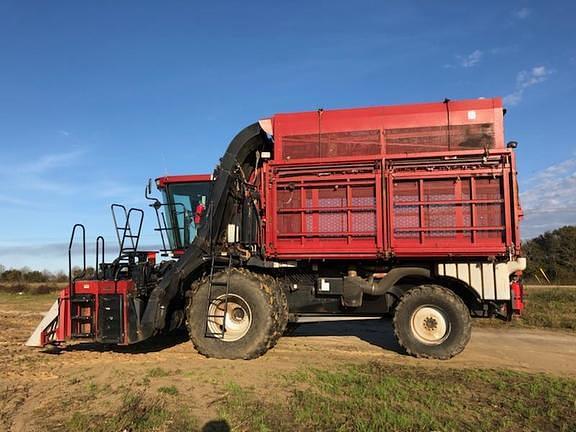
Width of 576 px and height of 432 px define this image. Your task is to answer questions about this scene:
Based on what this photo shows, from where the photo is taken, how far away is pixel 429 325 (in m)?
7.97

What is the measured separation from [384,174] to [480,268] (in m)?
2.09

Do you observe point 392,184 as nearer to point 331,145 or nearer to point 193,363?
point 331,145

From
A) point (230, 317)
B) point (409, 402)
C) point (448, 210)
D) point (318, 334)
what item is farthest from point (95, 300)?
point (448, 210)

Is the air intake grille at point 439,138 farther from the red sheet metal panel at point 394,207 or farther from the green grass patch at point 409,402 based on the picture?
the green grass patch at point 409,402

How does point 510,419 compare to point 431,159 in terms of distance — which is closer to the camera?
point 510,419

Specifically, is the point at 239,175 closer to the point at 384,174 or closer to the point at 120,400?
the point at 384,174

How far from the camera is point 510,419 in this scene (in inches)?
191

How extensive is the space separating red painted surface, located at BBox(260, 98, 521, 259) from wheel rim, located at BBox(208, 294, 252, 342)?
1034 mm

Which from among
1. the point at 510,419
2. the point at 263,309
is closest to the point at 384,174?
the point at 263,309

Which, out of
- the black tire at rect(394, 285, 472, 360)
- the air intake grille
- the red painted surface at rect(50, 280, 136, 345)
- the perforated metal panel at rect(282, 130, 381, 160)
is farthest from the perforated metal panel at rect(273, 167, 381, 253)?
the red painted surface at rect(50, 280, 136, 345)

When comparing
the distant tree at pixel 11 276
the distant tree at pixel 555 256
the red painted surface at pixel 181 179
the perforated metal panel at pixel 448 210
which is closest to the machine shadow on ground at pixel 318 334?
the perforated metal panel at pixel 448 210

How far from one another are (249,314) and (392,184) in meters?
3.07

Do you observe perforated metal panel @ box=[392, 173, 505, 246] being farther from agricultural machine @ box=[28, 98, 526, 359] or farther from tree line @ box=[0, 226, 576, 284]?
tree line @ box=[0, 226, 576, 284]

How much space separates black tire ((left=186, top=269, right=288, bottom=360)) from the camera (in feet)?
25.9
